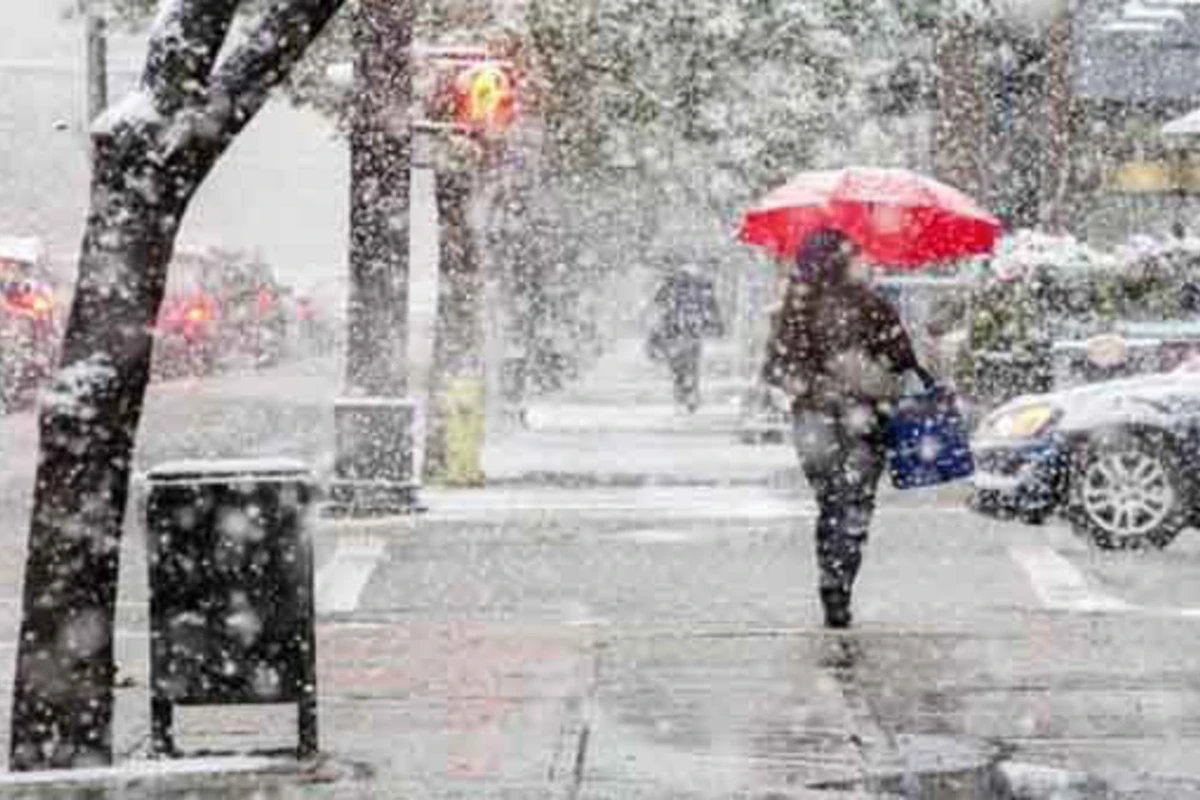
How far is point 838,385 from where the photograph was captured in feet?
37.8

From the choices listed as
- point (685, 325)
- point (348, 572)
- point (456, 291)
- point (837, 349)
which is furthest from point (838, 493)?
point (685, 325)

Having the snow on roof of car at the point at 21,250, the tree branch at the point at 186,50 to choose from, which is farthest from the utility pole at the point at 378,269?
the snow on roof of car at the point at 21,250

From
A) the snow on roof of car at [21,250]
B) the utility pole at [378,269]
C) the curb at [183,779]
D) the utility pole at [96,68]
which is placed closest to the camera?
the curb at [183,779]

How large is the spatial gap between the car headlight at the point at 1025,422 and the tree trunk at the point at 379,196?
13.3 ft

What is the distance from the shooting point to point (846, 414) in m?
11.5

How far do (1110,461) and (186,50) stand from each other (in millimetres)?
8602

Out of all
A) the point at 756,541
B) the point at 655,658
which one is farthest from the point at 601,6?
the point at 655,658

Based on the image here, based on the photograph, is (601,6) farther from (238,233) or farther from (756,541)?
(238,233)

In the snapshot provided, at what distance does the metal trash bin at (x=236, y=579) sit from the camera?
→ 812 centimetres

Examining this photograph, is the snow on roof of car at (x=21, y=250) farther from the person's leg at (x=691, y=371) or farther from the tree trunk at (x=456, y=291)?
the tree trunk at (x=456, y=291)

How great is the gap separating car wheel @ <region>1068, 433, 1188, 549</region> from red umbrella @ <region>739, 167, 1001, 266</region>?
1.40 metres

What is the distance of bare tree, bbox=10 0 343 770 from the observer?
770 cm

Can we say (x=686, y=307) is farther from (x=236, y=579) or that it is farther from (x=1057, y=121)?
(x=236, y=579)

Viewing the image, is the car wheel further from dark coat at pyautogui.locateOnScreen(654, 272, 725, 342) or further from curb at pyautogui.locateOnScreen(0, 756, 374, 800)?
dark coat at pyautogui.locateOnScreen(654, 272, 725, 342)
